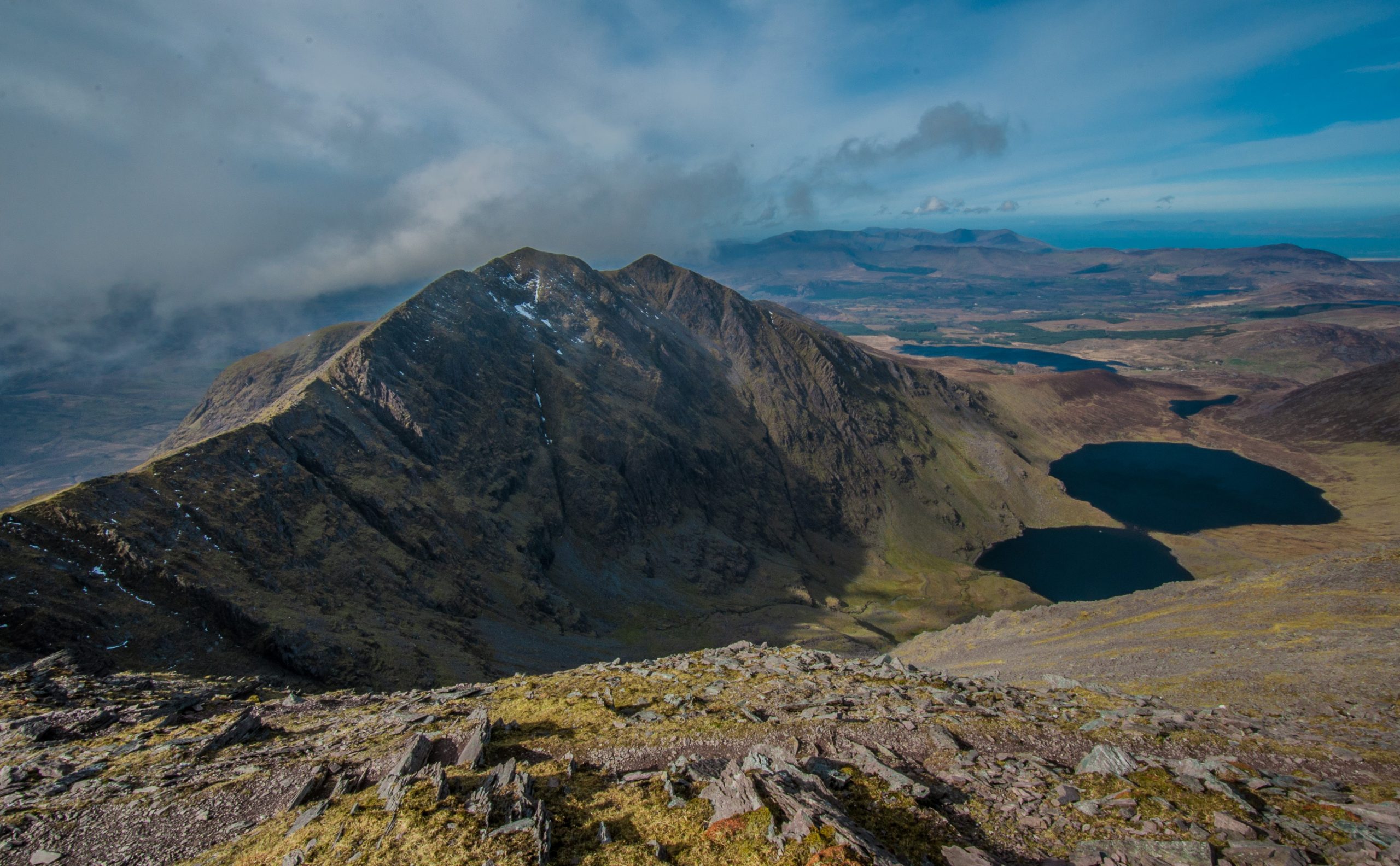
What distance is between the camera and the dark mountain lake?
16400 centimetres

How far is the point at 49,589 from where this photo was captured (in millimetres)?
50281

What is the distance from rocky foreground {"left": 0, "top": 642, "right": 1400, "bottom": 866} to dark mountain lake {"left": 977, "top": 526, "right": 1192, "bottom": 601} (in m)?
158

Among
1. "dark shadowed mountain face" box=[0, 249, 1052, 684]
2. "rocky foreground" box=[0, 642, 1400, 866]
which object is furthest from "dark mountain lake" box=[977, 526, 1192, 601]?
"rocky foreground" box=[0, 642, 1400, 866]

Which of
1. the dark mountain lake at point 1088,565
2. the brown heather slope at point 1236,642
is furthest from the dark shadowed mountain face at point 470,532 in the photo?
the brown heather slope at point 1236,642

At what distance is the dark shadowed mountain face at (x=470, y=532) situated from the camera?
193 feet

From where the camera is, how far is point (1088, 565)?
17975 centimetres

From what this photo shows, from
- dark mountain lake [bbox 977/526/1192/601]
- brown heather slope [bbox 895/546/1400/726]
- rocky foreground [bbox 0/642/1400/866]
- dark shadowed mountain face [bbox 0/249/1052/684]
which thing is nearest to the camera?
rocky foreground [bbox 0/642/1400/866]

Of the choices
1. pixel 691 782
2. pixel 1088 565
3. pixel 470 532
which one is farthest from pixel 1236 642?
pixel 1088 565

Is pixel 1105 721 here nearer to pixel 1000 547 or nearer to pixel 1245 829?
pixel 1245 829

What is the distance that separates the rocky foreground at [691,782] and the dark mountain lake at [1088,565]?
518ft

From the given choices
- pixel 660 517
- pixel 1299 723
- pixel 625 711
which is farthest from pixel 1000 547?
pixel 625 711

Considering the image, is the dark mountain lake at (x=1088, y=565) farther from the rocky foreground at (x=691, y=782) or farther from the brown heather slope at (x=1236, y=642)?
the rocky foreground at (x=691, y=782)

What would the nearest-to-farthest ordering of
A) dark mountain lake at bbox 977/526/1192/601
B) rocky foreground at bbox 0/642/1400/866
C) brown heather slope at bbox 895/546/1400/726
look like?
rocky foreground at bbox 0/642/1400/866, brown heather slope at bbox 895/546/1400/726, dark mountain lake at bbox 977/526/1192/601

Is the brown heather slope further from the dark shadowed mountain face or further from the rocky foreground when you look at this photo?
the dark shadowed mountain face
